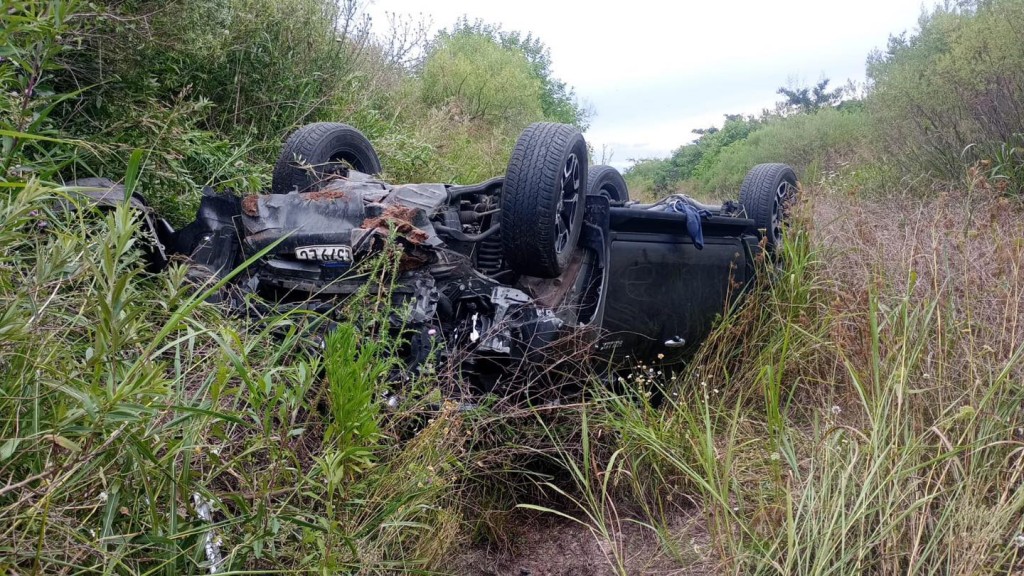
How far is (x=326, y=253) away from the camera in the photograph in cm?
375

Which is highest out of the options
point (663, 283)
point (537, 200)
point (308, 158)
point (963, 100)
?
point (963, 100)

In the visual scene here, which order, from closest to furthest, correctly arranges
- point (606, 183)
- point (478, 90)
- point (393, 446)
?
point (393, 446) < point (606, 183) < point (478, 90)

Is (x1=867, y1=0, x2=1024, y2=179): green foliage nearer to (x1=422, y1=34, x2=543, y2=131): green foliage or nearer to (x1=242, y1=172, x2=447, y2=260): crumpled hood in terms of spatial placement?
(x1=242, y1=172, x2=447, y2=260): crumpled hood

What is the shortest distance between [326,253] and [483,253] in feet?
2.62

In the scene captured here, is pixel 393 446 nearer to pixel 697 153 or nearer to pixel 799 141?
pixel 799 141

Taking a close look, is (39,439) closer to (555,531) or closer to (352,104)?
(555,531)

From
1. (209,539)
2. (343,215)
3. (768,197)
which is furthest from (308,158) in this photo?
(768,197)

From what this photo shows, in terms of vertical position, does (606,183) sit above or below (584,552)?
above

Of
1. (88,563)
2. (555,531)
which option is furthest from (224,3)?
(88,563)

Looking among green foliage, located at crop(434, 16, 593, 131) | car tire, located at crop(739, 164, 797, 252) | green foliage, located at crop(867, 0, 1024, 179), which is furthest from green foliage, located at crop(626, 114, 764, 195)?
car tire, located at crop(739, 164, 797, 252)

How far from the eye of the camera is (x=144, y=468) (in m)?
1.90

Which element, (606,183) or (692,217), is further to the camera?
(606,183)

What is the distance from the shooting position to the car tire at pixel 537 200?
12.2 ft

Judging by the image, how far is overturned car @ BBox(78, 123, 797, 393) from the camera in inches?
144
